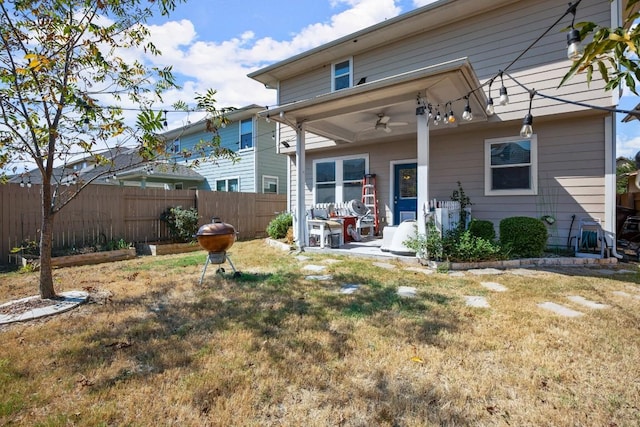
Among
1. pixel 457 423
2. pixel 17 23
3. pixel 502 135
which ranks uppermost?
pixel 17 23

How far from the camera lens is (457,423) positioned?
169cm

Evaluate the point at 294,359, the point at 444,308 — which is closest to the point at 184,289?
the point at 294,359

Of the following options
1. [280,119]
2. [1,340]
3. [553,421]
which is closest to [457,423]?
[553,421]

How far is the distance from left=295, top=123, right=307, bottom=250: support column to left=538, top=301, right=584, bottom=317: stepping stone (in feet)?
14.9

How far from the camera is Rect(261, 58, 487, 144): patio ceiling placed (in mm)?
4801

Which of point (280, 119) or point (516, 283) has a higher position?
point (280, 119)

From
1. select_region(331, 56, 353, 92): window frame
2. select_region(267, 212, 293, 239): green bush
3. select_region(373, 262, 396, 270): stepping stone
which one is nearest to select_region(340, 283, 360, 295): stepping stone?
select_region(373, 262, 396, 270): stepping stone

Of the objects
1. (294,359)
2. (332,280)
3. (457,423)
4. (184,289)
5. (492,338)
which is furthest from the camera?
(332,280)

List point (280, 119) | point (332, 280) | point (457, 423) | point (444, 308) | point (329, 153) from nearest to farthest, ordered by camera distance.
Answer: point (457, 423), point (444, 308), point (332, 280), point (280, 119), point (329, 153)

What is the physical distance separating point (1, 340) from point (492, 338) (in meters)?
4.18

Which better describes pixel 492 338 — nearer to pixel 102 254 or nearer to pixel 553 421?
pixel 553 421

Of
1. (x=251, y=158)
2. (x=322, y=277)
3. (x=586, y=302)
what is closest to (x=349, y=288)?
(x=322, y=277)

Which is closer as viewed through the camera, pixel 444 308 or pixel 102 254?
pixel 444 308

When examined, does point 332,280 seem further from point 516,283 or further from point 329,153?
point 329,153
